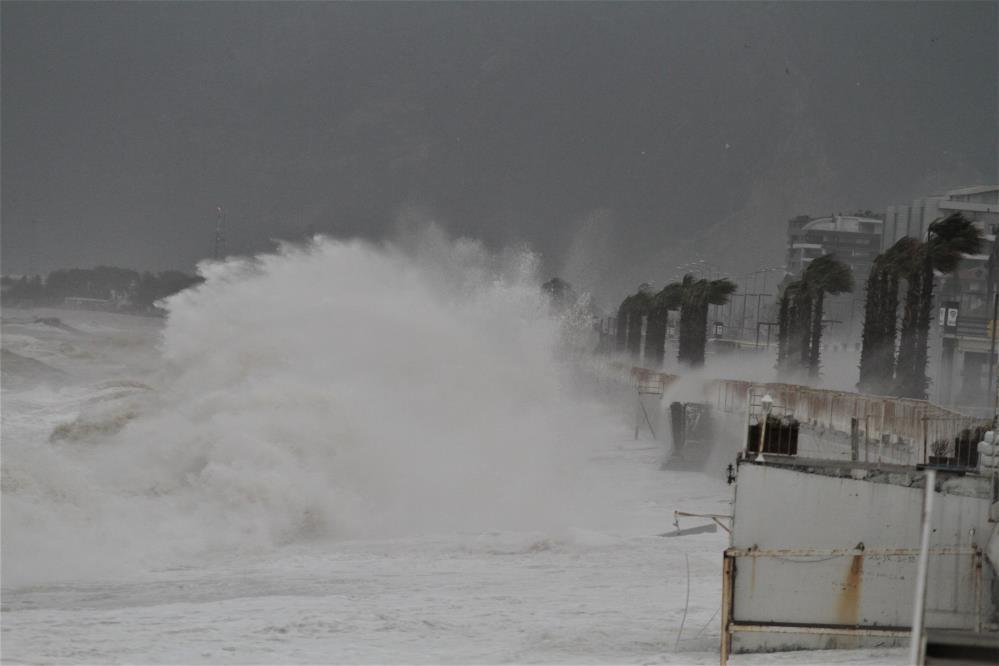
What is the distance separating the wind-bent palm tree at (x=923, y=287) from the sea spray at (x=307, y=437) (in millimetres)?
8950

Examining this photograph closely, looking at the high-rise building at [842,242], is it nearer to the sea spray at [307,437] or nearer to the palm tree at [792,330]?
the palm tree at [792,330]

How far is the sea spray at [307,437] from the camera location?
18.2 metres

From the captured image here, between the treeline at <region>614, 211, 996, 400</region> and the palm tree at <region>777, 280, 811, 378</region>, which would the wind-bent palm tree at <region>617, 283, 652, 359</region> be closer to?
the palm tree at <region>777, 280, 811, 378</region>

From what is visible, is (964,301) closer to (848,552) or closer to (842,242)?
(842,242)

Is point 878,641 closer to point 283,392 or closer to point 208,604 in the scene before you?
point 208,604

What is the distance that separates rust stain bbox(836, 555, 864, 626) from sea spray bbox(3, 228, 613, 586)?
27.9 feet

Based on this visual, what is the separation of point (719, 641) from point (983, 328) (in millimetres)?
50978

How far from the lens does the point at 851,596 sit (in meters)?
11.8

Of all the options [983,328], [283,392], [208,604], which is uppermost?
[983,328]

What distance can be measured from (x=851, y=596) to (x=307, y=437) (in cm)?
1321

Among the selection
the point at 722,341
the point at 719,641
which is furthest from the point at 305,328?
the point at 722,341

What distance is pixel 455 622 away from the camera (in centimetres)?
1326

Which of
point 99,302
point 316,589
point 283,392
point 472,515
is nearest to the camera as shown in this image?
point 316,589

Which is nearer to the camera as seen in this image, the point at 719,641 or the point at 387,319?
the point at 719,641
